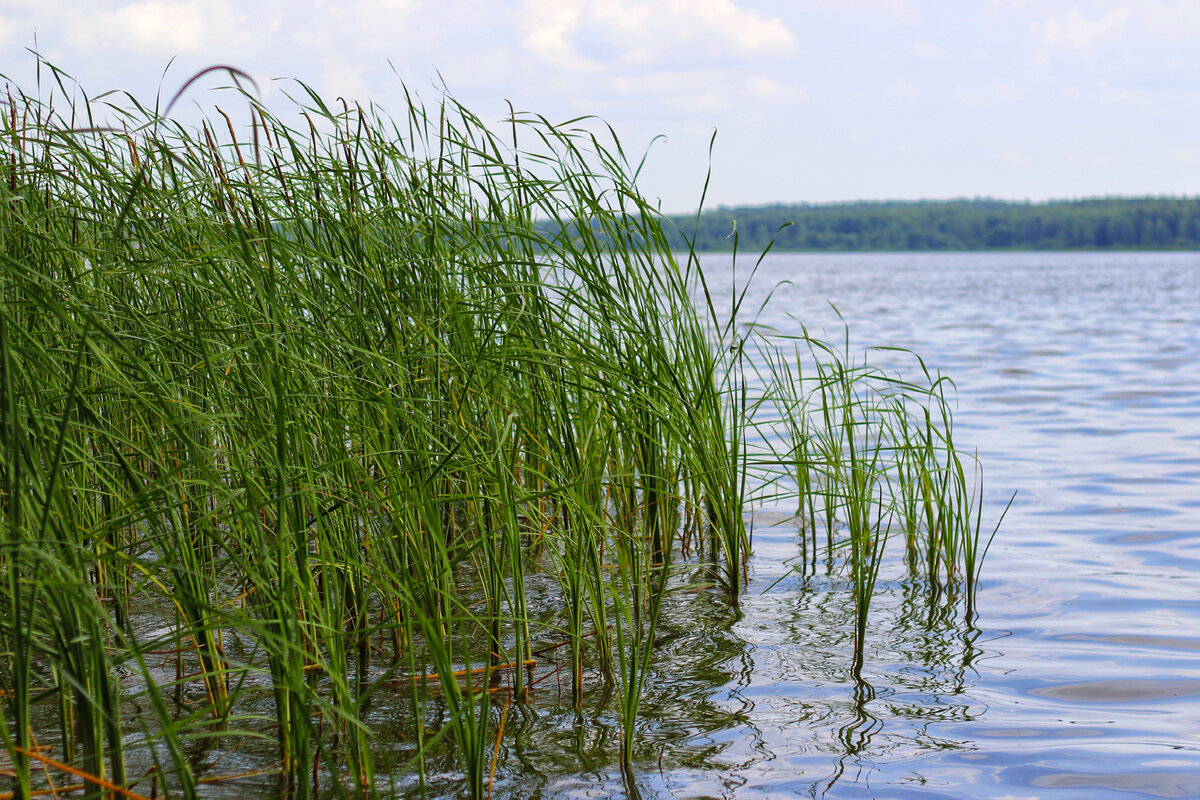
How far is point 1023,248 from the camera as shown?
224 feet

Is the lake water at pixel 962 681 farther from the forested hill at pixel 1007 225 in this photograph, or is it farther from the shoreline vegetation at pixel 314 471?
the forested hill at pixel 1007 225

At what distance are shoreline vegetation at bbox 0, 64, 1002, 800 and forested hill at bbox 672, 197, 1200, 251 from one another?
61012 mm

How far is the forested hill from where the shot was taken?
6275cm

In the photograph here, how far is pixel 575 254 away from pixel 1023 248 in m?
72.8

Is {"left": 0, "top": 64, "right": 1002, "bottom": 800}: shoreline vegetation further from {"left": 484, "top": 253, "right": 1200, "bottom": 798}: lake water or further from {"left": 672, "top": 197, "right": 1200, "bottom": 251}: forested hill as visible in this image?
{"left": 672, "top": 197, "right": 1200, "bottom": 251}: forested hill

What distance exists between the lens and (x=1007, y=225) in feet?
220

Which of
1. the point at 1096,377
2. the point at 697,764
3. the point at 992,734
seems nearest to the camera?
the point at 697,764

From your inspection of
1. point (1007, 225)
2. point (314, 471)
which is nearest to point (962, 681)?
point (314, 471)

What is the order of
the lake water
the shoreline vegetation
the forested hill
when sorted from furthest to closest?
the forested hill < the lake water < the shoreline vegetation

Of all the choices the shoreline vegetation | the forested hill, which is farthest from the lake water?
the forested hill

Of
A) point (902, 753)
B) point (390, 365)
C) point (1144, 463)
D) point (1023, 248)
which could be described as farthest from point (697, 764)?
point (1023, 248)

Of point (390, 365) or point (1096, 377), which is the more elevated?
point (390, 365)

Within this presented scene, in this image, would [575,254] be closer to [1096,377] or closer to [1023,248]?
[1096,377]

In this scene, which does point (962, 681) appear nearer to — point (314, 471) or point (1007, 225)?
point (314, 471)
